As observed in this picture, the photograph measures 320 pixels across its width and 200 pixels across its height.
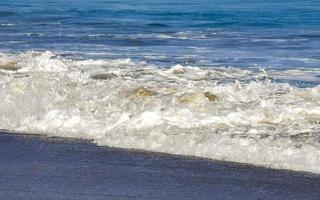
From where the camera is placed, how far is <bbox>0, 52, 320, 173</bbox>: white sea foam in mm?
8039

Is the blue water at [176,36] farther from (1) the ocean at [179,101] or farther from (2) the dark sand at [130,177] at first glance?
(2) the dark sand at [130,177]

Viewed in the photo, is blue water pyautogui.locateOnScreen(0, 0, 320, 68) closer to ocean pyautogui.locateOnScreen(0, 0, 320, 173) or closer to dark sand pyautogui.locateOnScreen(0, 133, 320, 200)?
ocean pyautogui.locateOnScreen(0, 0, 320, 173)

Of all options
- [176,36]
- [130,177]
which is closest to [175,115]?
[130,177]

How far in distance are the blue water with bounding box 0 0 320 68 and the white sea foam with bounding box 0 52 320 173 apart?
508 cm

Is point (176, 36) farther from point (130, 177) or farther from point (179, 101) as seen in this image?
point (130, 177)

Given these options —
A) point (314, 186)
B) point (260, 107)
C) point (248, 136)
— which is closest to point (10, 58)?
point (260, 107)

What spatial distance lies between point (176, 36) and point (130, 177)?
57.6 ft

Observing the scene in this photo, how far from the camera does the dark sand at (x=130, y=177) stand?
6715mm

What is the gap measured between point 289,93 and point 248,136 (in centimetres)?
248

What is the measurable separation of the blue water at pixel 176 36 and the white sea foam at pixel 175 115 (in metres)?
5.08

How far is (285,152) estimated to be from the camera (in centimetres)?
776

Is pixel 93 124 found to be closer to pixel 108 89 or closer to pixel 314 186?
pixel 108 89

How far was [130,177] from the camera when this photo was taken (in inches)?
286

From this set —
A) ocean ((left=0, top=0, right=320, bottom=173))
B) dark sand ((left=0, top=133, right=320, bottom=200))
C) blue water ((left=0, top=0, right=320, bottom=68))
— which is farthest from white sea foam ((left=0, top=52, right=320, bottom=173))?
blue water ((left=0, top=0, right=320, bottom=68))
